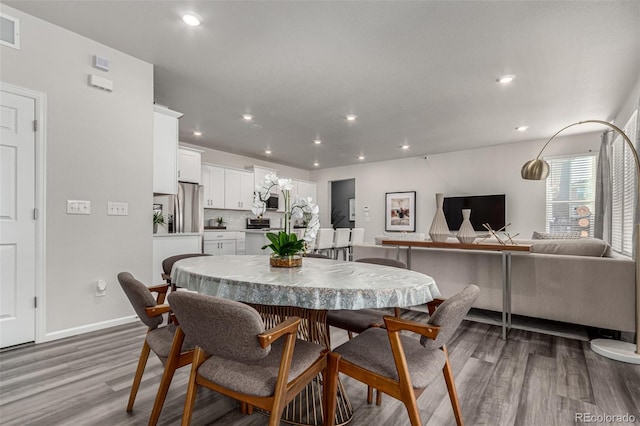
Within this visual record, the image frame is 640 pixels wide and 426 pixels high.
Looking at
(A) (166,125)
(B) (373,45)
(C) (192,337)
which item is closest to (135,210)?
(A) (166,125)

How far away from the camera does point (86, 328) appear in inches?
110

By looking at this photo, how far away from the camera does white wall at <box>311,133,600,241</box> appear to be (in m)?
5.92

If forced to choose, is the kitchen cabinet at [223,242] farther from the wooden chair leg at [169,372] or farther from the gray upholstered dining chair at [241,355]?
the gray upholstered dining chair at [241,355]

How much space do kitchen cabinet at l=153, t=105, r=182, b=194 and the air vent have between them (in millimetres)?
1153

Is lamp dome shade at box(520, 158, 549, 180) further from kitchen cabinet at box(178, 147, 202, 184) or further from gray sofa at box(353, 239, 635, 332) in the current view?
kitchen cabinet at box(178, 147, 202, 184)

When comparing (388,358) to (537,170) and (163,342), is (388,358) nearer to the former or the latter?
(163,342)

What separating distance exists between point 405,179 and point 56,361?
6886 millimetres

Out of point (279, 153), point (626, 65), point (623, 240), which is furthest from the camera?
point (279, 153)

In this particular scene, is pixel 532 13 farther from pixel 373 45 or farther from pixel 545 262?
pixel 545 262

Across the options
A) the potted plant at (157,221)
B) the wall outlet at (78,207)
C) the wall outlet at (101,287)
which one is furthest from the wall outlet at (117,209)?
the potted plant at (157,221)

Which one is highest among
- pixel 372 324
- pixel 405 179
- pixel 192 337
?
pixel 405 179

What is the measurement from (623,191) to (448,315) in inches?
188

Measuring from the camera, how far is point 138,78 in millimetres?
3170

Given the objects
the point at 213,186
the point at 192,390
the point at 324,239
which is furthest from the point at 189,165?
the point at 192,390
